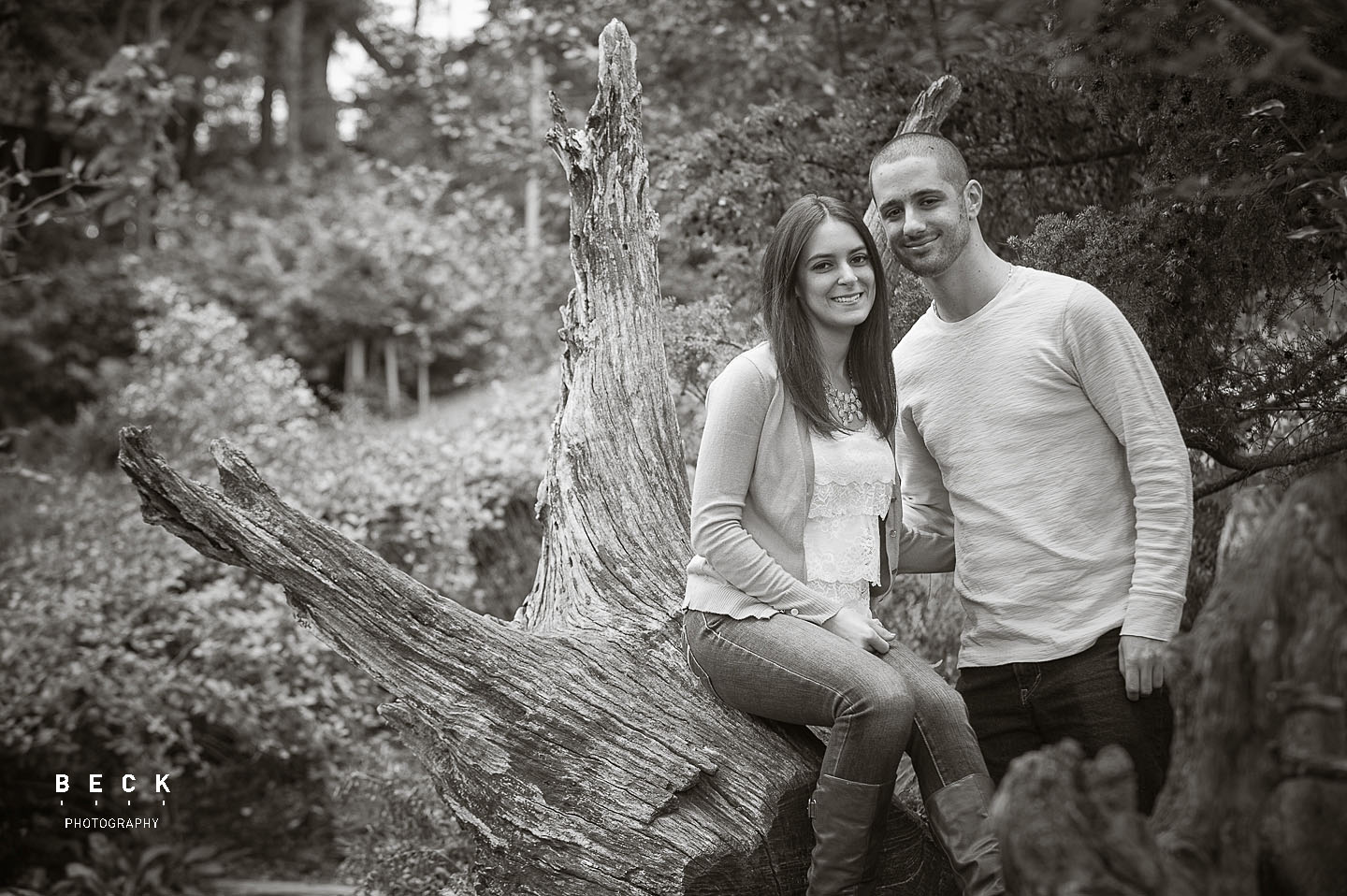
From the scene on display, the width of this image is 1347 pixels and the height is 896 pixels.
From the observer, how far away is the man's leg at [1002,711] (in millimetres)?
2830

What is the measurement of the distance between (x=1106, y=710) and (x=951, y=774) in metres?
0.37

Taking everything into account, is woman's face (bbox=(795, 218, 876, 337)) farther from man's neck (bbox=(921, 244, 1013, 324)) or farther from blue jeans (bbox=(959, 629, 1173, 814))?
blue jeans (bbox=(959, 629, 1173, 814))

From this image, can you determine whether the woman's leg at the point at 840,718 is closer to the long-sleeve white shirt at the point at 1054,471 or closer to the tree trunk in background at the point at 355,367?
the long-sleeve white shirt at the point at 1054,471

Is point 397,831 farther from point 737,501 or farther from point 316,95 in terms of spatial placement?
point 316,95

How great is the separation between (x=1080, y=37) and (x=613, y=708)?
2282 mm

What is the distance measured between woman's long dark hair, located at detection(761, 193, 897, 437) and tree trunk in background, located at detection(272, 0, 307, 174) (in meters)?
18.5

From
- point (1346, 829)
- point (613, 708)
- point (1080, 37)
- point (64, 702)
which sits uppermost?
point (1080, 37)

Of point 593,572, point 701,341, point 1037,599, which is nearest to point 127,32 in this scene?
point 701,341

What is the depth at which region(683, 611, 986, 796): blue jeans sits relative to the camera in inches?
103

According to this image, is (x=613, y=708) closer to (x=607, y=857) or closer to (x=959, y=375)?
(x=607, y=857)

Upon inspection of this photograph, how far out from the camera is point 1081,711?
271cm

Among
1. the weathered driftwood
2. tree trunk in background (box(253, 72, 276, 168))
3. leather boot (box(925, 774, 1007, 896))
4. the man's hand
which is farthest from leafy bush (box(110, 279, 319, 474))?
tree trunk in background (box(253, 72, 276, 168))

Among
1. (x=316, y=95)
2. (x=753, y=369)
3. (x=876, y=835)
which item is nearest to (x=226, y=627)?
(x=753, y=369)

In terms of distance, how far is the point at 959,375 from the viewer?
2996 millimetres
